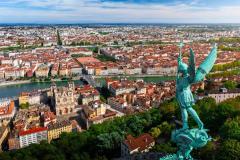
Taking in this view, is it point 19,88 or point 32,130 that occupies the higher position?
point 32,130

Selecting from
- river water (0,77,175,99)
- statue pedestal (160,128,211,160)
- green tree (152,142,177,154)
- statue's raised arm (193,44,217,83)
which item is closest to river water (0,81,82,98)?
river water (0,77,175,99)

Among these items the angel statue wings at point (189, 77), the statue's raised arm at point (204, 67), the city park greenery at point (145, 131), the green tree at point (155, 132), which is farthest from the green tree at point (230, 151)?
the statue's raised arm at point (204, 67)

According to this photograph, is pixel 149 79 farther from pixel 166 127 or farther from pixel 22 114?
pixel 166 127

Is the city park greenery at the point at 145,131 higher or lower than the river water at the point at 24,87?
higher

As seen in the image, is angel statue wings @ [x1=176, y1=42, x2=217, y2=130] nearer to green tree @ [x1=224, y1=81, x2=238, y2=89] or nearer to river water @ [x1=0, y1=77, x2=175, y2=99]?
green tree @ [x1=224, y1=81, x2=238, y2=89]

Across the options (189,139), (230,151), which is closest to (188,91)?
(189,139)

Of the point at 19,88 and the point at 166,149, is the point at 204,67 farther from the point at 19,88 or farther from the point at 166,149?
the point at 19,88

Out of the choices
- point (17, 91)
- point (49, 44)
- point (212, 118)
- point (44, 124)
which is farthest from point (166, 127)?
point (49, 44)

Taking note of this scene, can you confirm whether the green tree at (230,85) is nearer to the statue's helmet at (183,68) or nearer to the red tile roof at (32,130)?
the red tile roof at (32,130)
